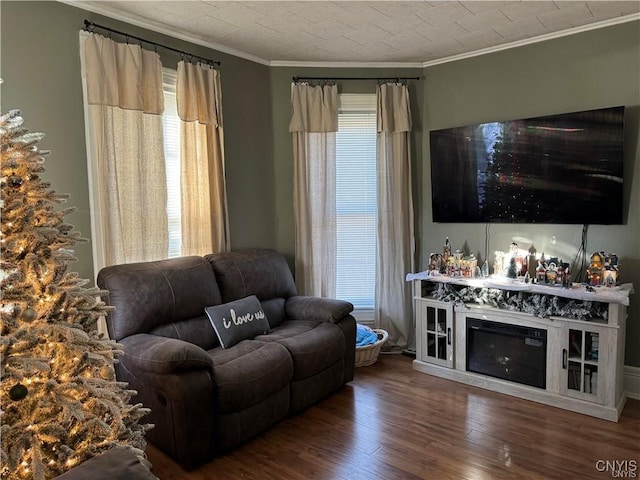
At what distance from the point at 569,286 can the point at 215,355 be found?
242 cm

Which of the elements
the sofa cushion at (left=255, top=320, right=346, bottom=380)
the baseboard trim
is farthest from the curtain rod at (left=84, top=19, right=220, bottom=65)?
the baseboard trim

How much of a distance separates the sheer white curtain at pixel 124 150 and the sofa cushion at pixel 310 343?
1036 millimetres

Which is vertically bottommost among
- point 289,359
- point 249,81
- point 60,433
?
point 289,359

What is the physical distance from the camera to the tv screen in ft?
9.91

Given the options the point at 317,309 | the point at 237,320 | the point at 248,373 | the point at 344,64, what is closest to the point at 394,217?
the point at 317,309

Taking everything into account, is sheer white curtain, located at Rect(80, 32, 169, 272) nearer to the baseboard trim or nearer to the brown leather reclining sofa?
the brown leather reclining sofa

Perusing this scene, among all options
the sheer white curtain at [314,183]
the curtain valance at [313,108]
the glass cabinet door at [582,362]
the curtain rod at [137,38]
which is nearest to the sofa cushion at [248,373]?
the sheer white curtain at [314,183]

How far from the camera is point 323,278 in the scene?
13.0ft

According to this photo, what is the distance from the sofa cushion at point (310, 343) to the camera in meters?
2.81

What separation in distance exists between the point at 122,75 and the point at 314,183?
5.67ft

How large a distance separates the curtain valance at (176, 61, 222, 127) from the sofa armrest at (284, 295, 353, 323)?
60.4 inches

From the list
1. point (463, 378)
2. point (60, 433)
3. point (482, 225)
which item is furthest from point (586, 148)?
point (60, 433)

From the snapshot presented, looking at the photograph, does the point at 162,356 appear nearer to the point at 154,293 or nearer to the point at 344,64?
the point at 154,293

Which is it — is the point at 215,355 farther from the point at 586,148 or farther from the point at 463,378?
the point at 586,148
